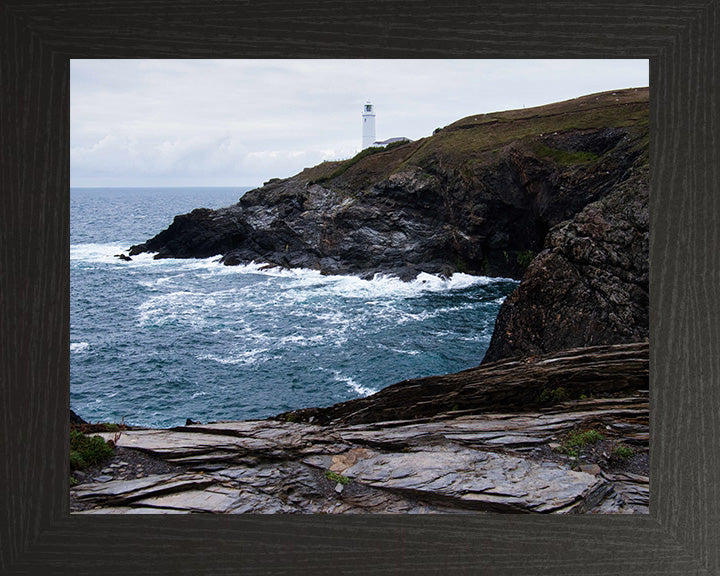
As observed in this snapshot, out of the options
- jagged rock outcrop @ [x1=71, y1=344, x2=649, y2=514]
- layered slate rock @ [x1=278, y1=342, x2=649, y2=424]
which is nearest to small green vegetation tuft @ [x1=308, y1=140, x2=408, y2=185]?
layered slate rock @ [x1=278, y1=342, x2=649, y2=424]

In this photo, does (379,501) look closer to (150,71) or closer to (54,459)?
(54,459)

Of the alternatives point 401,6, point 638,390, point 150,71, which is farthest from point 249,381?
point 401,6

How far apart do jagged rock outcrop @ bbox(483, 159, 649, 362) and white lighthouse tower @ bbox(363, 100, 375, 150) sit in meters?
31.0

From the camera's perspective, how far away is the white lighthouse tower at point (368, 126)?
4434 cm

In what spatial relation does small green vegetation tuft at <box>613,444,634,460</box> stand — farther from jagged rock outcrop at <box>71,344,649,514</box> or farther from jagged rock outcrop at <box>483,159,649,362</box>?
jagged rock outcrop at <box>483,159,649,362</box>

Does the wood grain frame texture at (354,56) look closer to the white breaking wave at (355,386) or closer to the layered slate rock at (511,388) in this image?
the layered slate rock at (511,388)

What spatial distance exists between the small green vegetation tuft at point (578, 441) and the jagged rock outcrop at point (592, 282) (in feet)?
24.6

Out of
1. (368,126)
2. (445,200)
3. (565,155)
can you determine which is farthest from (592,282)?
(368,126)

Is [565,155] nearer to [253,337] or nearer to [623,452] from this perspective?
[253,337]

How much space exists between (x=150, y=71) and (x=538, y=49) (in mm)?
8931

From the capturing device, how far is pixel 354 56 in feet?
14.0

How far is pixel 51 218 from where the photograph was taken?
13.6 ft

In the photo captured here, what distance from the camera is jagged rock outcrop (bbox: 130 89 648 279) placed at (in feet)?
104

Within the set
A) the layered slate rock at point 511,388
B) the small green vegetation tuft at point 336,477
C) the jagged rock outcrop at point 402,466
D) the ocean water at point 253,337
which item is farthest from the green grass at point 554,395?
the ocean water at point 253,337
